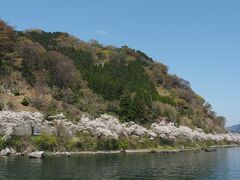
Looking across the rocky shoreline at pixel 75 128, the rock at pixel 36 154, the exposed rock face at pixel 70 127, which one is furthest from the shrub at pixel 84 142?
the rock at pixel 36 154

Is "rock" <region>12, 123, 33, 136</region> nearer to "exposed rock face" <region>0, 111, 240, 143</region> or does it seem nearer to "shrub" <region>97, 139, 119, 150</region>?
"exposed rock face" <region>0, 111, 240, 143</region>

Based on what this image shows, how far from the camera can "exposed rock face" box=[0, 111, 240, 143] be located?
83619mm

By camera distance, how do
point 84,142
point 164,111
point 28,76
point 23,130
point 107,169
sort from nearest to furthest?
point 107,169
point 23,130
point 84,142
point 28,76
point 164,111

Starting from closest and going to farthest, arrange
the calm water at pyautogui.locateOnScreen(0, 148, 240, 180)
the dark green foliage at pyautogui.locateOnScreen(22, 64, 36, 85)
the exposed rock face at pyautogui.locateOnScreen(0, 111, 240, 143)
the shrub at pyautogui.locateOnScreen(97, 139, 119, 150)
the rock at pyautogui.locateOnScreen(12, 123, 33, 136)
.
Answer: the calm water at pyautogui.locateOnScreen(0, 148, 240, 180) → the rock at pyautogui.locateOnScreen(12, 123, 33, 136) → the exposed rock face at pyautogui.locateOnScreen(0, 111, 240, 143) → the shrub at pyautogui.locateOnScreen(97, 139, 119, 150) → the dark green foliage at pyautogui.locateOnScreen(22, 64, 36, 85)

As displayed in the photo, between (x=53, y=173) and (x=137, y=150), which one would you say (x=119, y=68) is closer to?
(x=137, y=150)

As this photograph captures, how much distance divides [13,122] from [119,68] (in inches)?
3618

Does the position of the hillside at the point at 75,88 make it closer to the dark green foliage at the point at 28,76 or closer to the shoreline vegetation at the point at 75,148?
the dark green foliage at the point at 28,76

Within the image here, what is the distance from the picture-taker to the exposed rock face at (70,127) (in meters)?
83.6

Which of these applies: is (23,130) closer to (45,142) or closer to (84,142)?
(45,142)

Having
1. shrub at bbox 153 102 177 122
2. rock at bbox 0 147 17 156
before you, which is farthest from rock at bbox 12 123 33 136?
shrub at bbox 153 102 177 122

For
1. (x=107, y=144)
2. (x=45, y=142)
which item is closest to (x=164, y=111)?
(x=107, y=144)

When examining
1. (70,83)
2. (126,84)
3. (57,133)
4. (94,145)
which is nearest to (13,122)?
(57,133)

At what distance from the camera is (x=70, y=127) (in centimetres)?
9169

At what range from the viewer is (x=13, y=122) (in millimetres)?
84562
